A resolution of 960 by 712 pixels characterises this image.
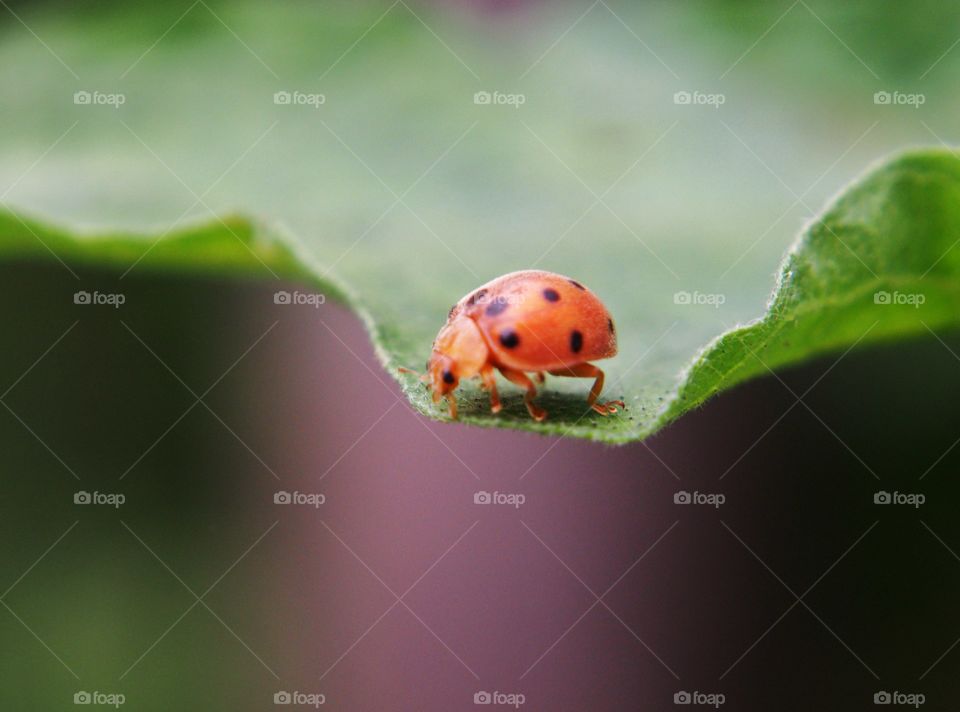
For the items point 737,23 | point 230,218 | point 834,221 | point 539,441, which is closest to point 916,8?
point 737,23

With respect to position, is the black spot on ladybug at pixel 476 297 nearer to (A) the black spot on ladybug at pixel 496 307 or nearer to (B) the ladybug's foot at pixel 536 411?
(A) the black spot on ladybug at pixel 496 307

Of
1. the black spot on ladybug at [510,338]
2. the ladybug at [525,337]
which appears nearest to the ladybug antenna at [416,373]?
the ladybug at [525,337]

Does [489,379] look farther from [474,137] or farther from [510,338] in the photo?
[474,137]

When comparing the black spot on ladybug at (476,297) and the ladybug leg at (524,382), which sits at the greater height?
the black spot on ladybug at (476,297)

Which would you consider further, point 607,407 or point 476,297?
point 476,297

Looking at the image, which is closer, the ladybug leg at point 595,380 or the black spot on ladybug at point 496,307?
the ladybug leg at point 595,380

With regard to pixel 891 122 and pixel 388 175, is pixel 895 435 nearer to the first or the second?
pixel 891 122

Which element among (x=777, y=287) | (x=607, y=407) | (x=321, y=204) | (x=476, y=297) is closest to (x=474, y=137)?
(x=321, y=204)
